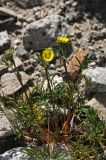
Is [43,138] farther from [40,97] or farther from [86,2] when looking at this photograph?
[86,2]

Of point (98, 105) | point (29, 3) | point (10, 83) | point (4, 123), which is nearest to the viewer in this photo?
point (4, 123)

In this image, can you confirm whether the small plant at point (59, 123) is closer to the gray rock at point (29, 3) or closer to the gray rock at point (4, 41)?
the gray rock at point (4, 41)

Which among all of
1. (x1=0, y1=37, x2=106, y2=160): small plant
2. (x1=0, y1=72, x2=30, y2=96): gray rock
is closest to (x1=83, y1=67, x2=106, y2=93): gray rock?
(x1=0, y1=37, x2=106, y2=160): small plant

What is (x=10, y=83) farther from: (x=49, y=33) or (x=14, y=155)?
(x=14, y=155)

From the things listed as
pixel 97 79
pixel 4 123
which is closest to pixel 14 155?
pixel 4 123

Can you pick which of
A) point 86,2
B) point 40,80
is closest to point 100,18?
point 86,2

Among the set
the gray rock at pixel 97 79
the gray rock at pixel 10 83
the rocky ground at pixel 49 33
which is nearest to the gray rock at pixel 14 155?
the rocky ground at pixel 49 33

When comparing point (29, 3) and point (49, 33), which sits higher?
point (29, 3)
